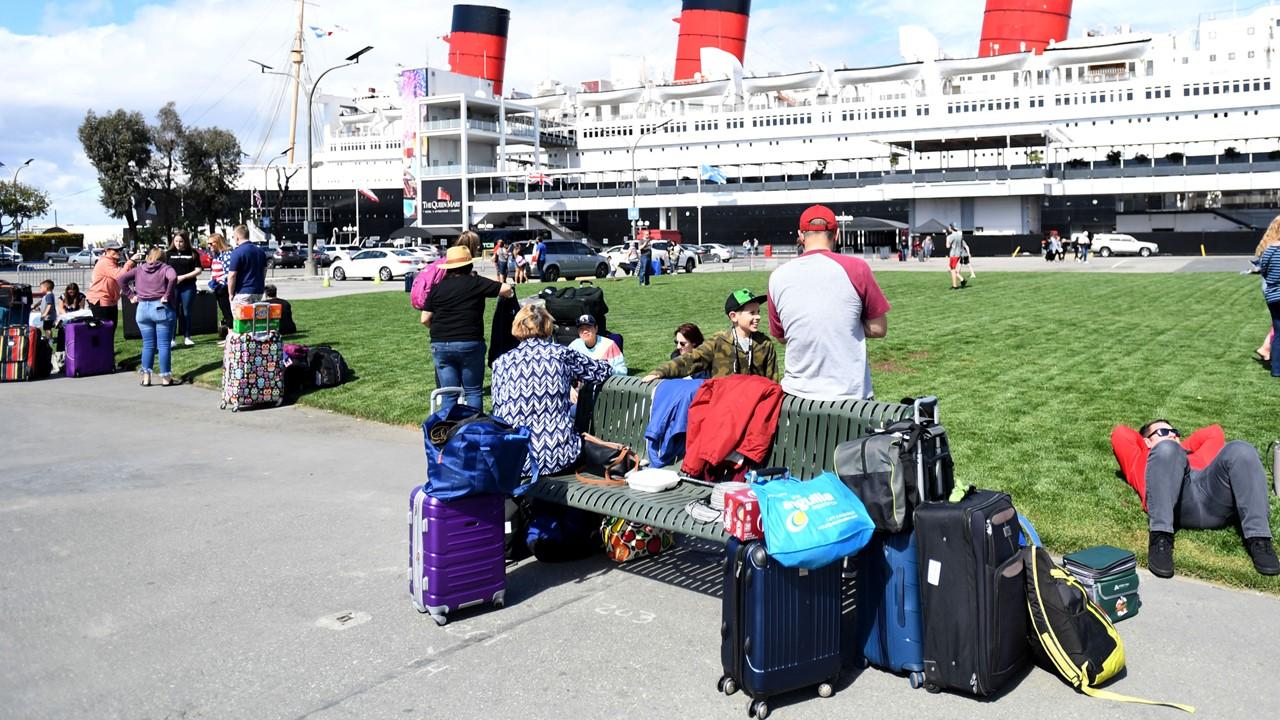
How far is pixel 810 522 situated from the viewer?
394cm

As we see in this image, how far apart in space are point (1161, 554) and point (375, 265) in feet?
122

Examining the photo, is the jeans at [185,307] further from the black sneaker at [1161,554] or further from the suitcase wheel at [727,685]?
the black sneaker at [1161,554]

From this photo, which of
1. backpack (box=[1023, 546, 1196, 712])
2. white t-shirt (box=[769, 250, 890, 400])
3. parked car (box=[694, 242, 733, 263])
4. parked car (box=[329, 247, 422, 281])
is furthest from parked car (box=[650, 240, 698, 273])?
backpack (box=[1023, 546, 1196, 712])

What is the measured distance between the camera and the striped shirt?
10344mm

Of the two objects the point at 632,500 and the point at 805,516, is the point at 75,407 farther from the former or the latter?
the point at 805,516

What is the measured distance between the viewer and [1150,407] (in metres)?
9.27

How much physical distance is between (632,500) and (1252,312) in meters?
16.5

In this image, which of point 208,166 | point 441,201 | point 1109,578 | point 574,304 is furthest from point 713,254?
point 1109,578

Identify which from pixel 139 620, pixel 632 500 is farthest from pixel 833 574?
pixel 139 620

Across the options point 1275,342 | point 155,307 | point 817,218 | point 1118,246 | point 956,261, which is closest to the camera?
point 817,218

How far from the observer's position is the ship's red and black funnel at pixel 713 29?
81.7 metres

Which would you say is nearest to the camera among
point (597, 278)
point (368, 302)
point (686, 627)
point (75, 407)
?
point (686, 627)

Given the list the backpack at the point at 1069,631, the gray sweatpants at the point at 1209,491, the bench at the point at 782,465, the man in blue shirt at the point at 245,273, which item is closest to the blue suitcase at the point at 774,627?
the bench at the point at 782,465

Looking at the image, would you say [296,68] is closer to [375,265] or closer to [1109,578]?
[375,265]
